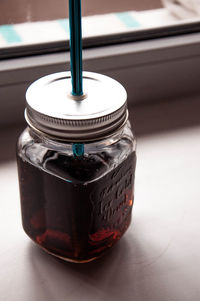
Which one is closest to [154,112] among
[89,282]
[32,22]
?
[32,22]

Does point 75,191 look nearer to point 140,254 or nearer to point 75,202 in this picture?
point 75,202

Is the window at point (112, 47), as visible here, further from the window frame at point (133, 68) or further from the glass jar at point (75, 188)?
the glass jar at point (75, 188)

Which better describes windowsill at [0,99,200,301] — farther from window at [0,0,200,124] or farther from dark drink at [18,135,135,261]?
window at [0,0,200,124]

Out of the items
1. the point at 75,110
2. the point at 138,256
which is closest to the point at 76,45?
the point at 75,110

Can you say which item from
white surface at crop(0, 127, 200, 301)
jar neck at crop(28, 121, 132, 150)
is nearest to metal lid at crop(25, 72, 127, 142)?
jar neck at crop(28, 121, 132, 150)

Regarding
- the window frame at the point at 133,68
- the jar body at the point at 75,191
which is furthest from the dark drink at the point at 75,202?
the window frame at the point at 133,68
